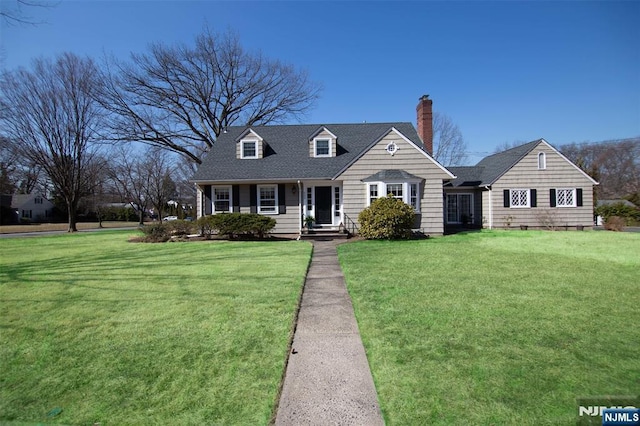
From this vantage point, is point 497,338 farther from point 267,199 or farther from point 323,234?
point 267,199

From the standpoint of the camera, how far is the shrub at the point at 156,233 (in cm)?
1608

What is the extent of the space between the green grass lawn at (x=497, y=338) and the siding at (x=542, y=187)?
13.0m

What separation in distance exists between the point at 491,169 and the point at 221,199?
18190mm

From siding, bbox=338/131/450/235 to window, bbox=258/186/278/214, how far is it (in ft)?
12.5

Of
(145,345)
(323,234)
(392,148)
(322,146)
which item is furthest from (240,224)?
(145,345)

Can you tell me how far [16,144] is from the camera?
26672mm

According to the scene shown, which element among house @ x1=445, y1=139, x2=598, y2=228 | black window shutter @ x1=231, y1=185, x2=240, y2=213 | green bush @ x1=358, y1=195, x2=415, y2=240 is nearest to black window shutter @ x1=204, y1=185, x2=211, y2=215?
black window shutter @ x1=231, y1=185, x2=240, y2=213

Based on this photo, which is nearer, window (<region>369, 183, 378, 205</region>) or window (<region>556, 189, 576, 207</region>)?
window (<region>369, 183, 378, 205</region>)

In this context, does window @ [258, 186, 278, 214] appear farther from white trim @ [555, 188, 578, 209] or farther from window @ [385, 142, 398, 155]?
white trim @ [555, 188, 578, 209]

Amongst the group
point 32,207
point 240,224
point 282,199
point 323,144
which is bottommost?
point 240,224

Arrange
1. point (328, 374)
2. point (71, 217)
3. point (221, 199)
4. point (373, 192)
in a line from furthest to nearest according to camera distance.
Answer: point (71, 217), point (221, 199), point (373, 192), point (328, 374)

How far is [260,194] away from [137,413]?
15.5 m

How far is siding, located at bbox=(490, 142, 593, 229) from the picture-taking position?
20.5 meters

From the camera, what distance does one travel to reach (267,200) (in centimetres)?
1791
